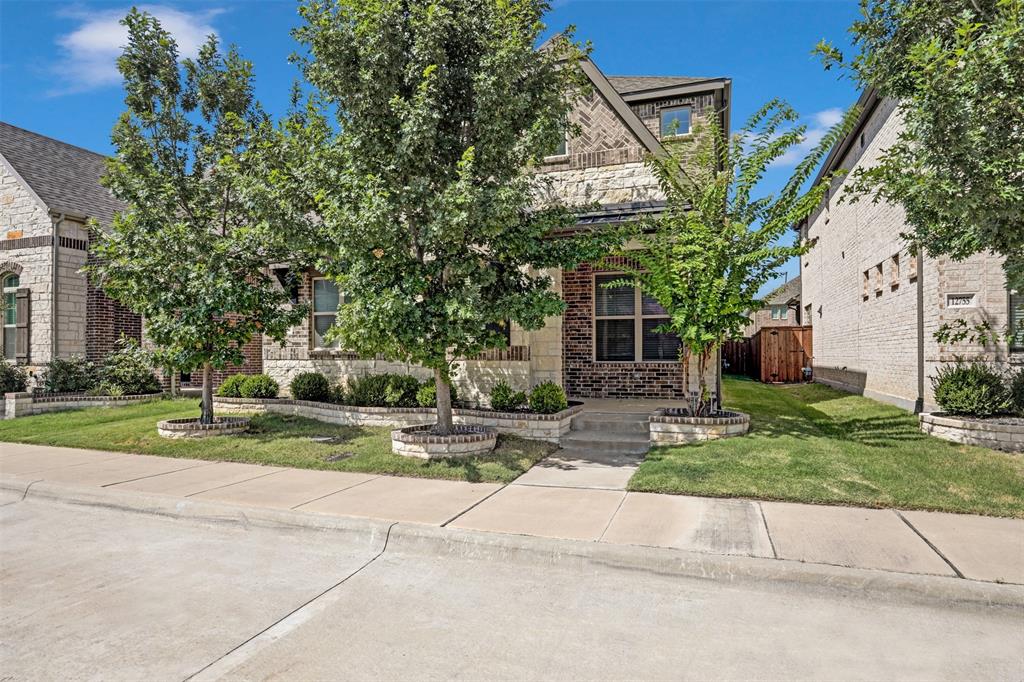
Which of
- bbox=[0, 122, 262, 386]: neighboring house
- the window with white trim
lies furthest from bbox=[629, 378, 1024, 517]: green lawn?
the window with white trim

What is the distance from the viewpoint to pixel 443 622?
3.82 m

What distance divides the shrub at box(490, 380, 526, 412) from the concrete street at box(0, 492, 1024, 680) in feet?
16.6

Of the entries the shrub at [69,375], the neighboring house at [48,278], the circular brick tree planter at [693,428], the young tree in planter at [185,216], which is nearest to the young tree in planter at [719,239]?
the circular brick tree planter at [693,428]

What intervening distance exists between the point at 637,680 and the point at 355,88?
7.76 m

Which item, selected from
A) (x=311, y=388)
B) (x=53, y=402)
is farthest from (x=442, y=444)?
(x=53, y=402)

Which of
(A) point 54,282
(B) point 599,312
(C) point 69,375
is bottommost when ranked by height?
(C) point 69,375

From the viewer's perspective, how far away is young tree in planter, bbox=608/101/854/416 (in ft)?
28.5

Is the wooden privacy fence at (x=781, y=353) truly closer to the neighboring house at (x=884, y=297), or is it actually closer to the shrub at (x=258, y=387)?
the neighboring house at (x=884, y=297)

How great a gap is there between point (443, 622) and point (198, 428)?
8.51 metres

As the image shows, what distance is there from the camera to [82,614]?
13.0 feet

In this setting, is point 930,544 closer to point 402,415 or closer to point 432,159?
point 432,159

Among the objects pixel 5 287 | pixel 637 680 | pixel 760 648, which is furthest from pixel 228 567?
pixel 5 287

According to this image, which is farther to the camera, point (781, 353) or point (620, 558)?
point (781, 353)

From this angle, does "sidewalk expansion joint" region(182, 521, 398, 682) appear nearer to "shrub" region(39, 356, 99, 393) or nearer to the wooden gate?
"shrub" region(39, 356, 99, 393)
